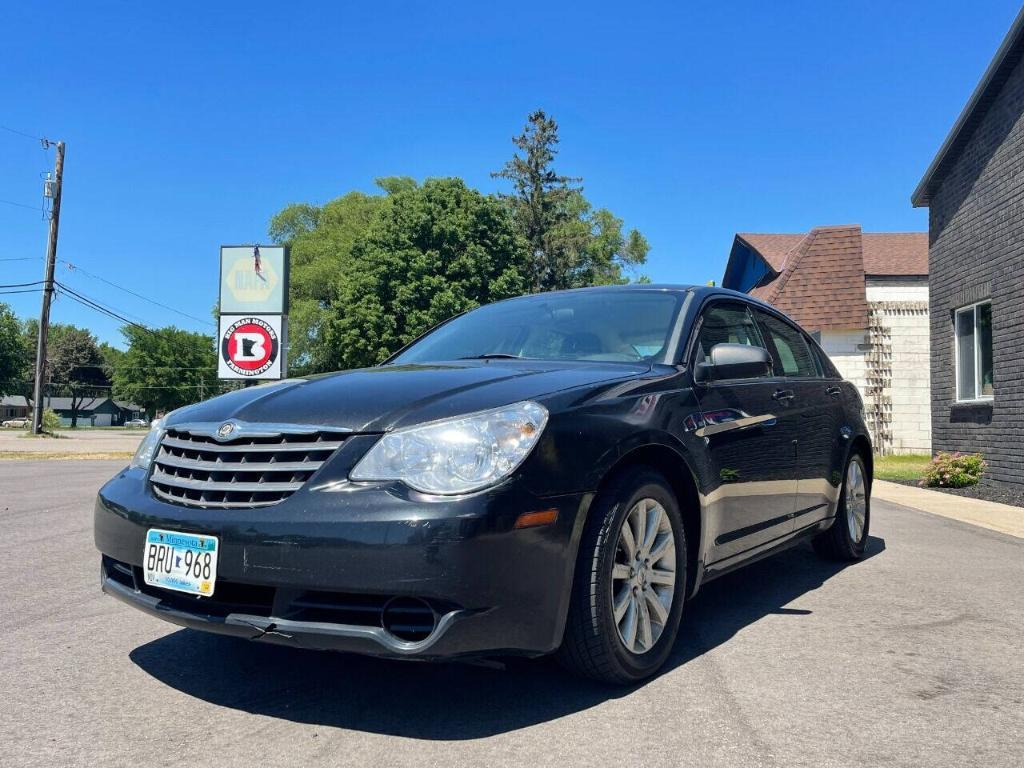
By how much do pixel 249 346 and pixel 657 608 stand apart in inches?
538

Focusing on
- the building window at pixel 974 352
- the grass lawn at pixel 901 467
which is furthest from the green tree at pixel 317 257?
the building window at pixel 974 352

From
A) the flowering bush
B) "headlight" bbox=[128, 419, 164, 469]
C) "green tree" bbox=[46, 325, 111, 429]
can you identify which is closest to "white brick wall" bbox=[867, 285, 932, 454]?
the flowering bush

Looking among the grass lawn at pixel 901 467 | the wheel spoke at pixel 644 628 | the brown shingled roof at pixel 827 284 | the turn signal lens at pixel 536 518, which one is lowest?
the grass lawn at pixel 901 467

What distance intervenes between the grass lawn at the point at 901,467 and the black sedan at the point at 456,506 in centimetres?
Result: 1027

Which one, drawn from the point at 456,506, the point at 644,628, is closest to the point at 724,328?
the point at 644,628

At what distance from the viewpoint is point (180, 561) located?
279cm

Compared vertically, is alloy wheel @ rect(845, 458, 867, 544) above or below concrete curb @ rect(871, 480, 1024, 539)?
above

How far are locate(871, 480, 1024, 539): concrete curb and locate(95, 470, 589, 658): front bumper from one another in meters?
6.18

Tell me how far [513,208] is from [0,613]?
4513 cm

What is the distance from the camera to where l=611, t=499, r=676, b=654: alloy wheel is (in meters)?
3.04

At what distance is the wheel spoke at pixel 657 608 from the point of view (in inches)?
126

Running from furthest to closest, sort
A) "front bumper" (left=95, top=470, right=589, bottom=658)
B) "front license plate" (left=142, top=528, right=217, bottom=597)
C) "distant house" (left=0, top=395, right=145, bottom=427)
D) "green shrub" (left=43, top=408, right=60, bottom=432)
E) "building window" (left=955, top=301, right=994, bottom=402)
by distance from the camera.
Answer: "distant house" (left=0, top=395, right=145, bottom=427), "green shrub" (left=43, top=408, right=60, bottom=432), "building window" (left=955, top=301, right=994, bottom=402), "front license plate" (left=142, top=528, right=217, bottom=597), "front bumper" (left=95, top=470, right=589, bottom=658)

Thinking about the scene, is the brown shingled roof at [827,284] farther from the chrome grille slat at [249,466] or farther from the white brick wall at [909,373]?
the chrome grille slat at [249,466]

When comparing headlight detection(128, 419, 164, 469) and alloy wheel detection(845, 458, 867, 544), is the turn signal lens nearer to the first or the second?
headlight detection(128, 419, 164, 469)
